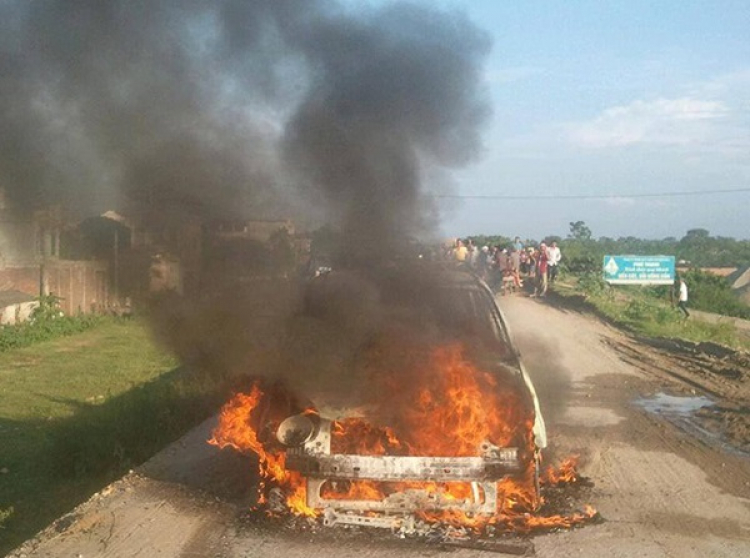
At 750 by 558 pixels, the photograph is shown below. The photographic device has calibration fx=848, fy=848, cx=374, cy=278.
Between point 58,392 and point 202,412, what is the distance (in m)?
2.70

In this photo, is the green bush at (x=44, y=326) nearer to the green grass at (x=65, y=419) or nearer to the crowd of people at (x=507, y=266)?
the green grass at (x=65, y=419)

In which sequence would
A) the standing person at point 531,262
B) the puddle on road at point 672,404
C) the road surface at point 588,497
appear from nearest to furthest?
1. the road surface at point 588,497
2. the puddle on road at point 672,404
3. the standing person at point 531,262

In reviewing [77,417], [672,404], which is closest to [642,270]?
[672,404]

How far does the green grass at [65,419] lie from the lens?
6668mm

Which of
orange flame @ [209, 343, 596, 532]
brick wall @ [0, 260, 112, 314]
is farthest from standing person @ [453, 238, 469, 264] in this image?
brick wall @ [0, 260, 112, 314]

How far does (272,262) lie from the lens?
49.6ft

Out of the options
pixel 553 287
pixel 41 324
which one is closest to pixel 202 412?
pixel 41 324

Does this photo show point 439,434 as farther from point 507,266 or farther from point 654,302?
point 654,302

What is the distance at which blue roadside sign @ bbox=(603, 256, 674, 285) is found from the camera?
24.6m

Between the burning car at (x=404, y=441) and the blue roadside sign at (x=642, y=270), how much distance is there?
19.5 metres

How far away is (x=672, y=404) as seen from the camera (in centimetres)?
1075

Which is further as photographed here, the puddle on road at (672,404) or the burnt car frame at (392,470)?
the puddle on road at (672,404)

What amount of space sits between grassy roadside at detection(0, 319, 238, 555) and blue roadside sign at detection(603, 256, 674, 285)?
1428cm

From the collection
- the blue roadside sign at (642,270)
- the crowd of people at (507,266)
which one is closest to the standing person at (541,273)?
the crowd of people at (507,266)
